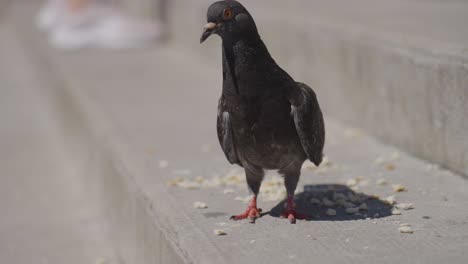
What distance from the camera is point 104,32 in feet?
41.9

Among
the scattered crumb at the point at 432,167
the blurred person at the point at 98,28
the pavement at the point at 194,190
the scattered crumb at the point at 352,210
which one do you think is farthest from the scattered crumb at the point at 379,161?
the blurred person at the point at 98,28

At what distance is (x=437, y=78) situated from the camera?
17.9 ft

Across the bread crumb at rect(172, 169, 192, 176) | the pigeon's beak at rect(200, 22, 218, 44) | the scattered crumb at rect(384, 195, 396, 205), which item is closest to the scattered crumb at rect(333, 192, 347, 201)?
the scattered crumb at rect(384, 195, 396, 205)

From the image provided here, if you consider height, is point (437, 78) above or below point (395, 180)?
above

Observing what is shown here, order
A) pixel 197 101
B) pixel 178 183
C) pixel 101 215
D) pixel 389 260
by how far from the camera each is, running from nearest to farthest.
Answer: pixel 389 260 < pixel 178 183 < pixel 101 215 < pixel 197 101

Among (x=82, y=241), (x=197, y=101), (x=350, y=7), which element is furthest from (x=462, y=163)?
(x=350, y=7)

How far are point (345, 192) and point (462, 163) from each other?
85 cm

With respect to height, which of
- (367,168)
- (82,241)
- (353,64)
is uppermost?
(353,64)

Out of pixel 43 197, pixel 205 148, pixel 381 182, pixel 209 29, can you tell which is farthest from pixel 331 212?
pixel 43 197

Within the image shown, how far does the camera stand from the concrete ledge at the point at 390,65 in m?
5.36

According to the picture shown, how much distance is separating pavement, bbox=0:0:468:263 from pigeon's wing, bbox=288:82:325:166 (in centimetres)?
43

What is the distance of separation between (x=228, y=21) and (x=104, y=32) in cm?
898

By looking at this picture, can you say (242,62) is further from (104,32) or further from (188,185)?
(104,32)

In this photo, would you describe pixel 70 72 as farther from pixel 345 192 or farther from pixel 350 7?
pixel 345 192
